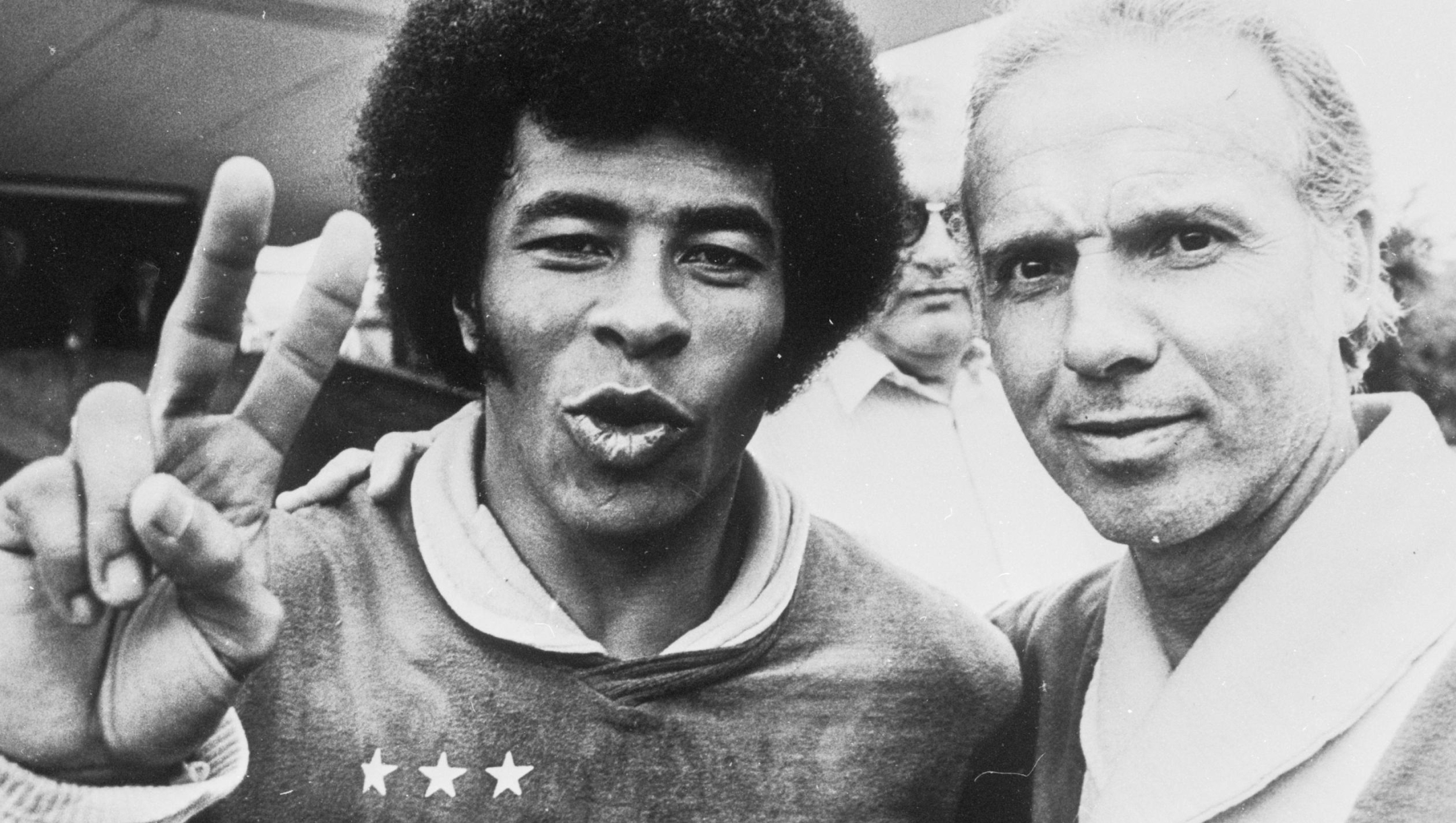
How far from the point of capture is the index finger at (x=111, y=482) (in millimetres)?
1417

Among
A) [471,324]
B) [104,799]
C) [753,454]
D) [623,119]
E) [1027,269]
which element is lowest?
[104,799]

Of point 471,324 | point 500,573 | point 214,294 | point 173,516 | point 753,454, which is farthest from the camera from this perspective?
point 753,454

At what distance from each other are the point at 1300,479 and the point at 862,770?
2.84ft

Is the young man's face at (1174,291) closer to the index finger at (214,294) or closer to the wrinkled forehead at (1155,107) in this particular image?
the wrinkled forehead at (1155,107)

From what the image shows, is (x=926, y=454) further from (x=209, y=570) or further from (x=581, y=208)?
(x=209, y=570)

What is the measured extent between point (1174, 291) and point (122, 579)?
4.90ft

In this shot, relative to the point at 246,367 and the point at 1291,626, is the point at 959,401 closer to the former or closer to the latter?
the point at 1291,626

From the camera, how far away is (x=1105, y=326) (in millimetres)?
1886

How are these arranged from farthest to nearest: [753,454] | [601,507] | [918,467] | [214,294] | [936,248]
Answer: [918,467], [936,248], [753,454], [601,507], [214,294]

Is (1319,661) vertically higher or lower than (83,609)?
lower

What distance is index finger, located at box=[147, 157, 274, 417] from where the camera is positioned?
1488 mm

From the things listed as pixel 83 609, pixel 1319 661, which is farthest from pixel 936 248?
pixel 83 609

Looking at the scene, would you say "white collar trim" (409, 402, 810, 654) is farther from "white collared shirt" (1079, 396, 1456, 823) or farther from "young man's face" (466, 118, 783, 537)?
"white collared shirt" (1079, 396, 1456, 823)

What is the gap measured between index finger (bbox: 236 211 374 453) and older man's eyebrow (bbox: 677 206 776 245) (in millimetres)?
547
